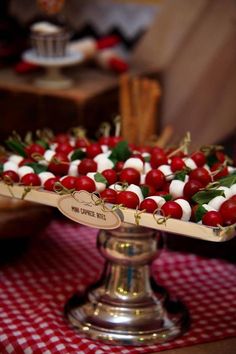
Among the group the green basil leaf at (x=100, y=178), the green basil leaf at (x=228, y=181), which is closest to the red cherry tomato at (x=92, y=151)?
the green basil leaf at (x=100, y=178)

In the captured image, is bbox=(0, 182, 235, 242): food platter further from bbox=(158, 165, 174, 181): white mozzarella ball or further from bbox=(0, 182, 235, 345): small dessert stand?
bbox=(158, 165, 174, 181): white mozzarella ball

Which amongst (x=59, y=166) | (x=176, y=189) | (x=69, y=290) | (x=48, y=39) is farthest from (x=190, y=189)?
(x=48, y=39)

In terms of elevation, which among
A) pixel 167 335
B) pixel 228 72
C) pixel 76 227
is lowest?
pixel 76 227

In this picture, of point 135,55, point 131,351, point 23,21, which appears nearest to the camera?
point 131,351

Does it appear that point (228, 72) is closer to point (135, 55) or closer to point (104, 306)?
point (135, 55)

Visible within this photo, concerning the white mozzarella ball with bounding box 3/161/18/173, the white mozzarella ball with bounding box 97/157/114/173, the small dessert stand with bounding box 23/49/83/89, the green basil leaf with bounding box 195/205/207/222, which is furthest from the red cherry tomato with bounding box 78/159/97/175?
the small dessert stand with bounding box 23/49/83/89

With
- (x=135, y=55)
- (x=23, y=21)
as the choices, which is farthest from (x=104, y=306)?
(x=23, y=21)
